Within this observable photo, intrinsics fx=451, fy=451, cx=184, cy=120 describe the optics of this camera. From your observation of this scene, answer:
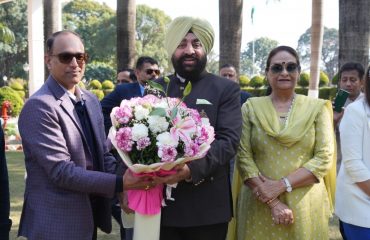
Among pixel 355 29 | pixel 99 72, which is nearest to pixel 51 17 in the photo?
pixel 355 29

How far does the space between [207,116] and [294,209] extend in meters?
0.94

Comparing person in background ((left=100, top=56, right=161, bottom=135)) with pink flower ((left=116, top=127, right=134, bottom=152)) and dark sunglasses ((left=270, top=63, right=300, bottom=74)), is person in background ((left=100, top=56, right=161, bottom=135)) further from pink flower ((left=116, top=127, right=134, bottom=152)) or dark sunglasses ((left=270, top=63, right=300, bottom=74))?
pink flower ((left=116, top=127, right=134, bottom=152))

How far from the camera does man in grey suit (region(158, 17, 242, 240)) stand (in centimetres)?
278

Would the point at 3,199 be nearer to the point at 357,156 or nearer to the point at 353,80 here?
the point at 357,156

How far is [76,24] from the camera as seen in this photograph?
2498 inches

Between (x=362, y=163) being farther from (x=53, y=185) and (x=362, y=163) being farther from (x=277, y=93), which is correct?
(x=53, y=185)

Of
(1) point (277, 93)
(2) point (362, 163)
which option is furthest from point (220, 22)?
(2) point (362, 163)

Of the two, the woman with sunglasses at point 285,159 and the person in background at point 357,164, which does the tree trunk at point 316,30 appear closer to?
the woman with sunglasses at point 285,159

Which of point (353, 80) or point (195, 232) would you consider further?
point (353, 80)

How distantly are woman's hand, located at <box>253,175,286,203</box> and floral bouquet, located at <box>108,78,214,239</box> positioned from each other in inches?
30.8

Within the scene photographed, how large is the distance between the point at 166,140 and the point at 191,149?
147 millimetres

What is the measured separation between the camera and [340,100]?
425 cm

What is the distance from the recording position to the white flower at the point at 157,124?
2.39 m

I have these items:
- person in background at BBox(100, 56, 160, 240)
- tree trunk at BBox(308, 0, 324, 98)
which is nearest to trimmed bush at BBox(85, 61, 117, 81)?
tree trunk at BBox(308, 0, 324, 98)
